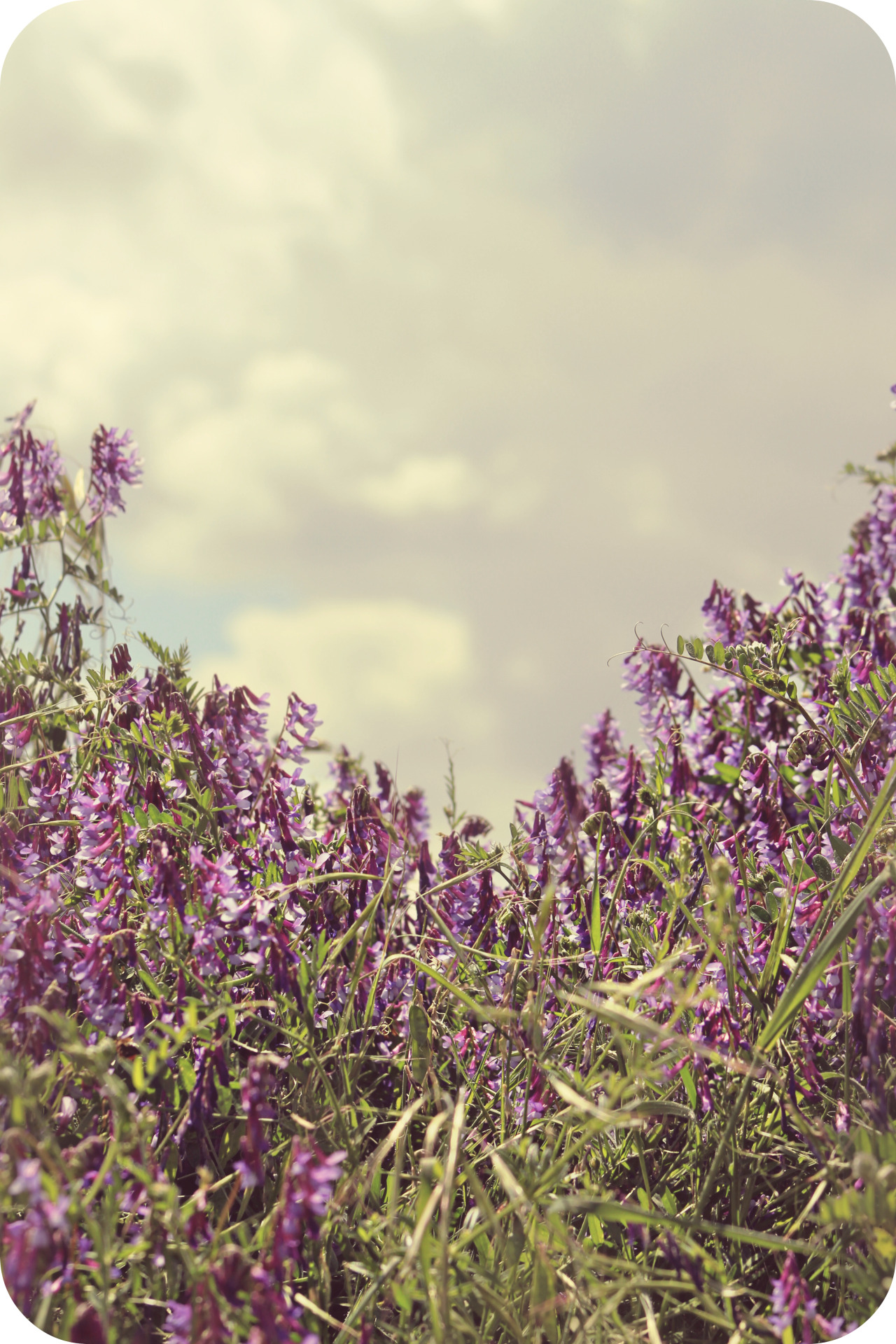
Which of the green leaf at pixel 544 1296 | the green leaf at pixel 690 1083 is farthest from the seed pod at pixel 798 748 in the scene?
the green leaf at pixel 544 1296

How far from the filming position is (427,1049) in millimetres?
1837

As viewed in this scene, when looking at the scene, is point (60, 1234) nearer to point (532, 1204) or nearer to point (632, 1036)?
point (532, 1204)

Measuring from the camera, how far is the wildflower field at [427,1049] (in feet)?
4.14

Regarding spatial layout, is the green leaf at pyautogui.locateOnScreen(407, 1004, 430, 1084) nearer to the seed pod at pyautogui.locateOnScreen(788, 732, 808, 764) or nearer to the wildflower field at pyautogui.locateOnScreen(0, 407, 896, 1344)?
the wildflower field at pyautogui.locateOnScreen(0, 407, 896, 1344)

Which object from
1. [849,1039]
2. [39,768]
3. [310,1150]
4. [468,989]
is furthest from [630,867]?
[39,768]

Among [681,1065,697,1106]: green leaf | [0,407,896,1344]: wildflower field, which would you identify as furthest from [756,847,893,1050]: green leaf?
[681,1065,697,1106]: green leaf

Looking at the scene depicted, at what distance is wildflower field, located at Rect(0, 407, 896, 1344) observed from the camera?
4.14 feet

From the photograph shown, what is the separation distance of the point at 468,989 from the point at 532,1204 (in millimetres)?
594

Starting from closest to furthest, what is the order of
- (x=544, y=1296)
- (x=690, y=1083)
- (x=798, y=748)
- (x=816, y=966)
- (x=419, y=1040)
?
(x=544, y=1296) < (x=816, y=966) < (x=690, y=1083) < (x=419, y=1040) < (x=798, y=748)

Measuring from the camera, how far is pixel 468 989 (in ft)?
6.57

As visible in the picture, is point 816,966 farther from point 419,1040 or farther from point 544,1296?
point 419,1040

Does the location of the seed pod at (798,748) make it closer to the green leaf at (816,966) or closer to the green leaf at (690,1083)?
the green leaf at (816,966)

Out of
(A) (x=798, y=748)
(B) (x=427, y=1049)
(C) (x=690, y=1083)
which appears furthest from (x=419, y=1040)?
(A) (x=798, y=748)

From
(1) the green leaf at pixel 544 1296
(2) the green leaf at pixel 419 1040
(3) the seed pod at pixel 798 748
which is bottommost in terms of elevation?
(1) the green leaf at pixel 544 1296
